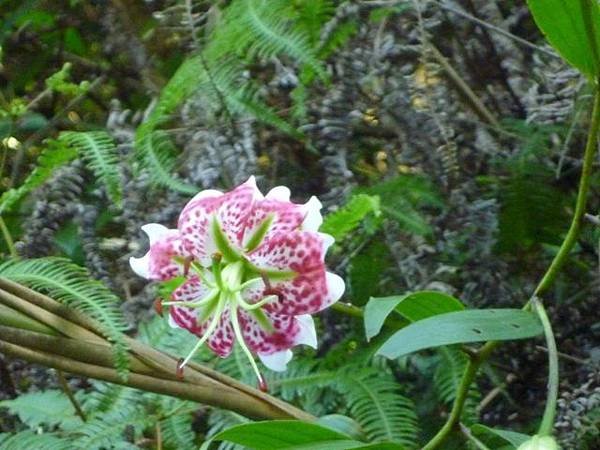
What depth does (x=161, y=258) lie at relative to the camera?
2.51ft

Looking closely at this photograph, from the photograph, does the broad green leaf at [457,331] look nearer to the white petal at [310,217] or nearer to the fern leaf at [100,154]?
the white petal at [310,217]

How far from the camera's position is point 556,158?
114cm

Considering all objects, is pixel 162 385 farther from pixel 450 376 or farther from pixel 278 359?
pixel 450 376

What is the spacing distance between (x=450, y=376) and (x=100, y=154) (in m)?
0.36

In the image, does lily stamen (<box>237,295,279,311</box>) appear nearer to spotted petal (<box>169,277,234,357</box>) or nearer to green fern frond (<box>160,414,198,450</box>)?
spotted petal (<box>169,277,234,357</box>)

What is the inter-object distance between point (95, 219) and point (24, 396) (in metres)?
0.23

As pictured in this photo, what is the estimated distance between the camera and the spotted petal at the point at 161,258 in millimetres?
761

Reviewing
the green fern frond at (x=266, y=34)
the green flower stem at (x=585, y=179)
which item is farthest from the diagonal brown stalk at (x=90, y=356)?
the green fern frond at (x=266, y=34)

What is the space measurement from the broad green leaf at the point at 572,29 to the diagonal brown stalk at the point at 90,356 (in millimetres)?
307

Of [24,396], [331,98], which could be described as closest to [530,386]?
[331,98]

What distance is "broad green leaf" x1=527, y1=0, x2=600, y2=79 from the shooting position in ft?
2.20

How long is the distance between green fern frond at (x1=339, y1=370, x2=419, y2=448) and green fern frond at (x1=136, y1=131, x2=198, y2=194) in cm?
24

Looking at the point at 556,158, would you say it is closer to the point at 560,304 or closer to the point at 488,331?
the point at 560,304

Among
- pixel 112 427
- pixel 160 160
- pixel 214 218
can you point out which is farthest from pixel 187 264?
pixel 160 160
